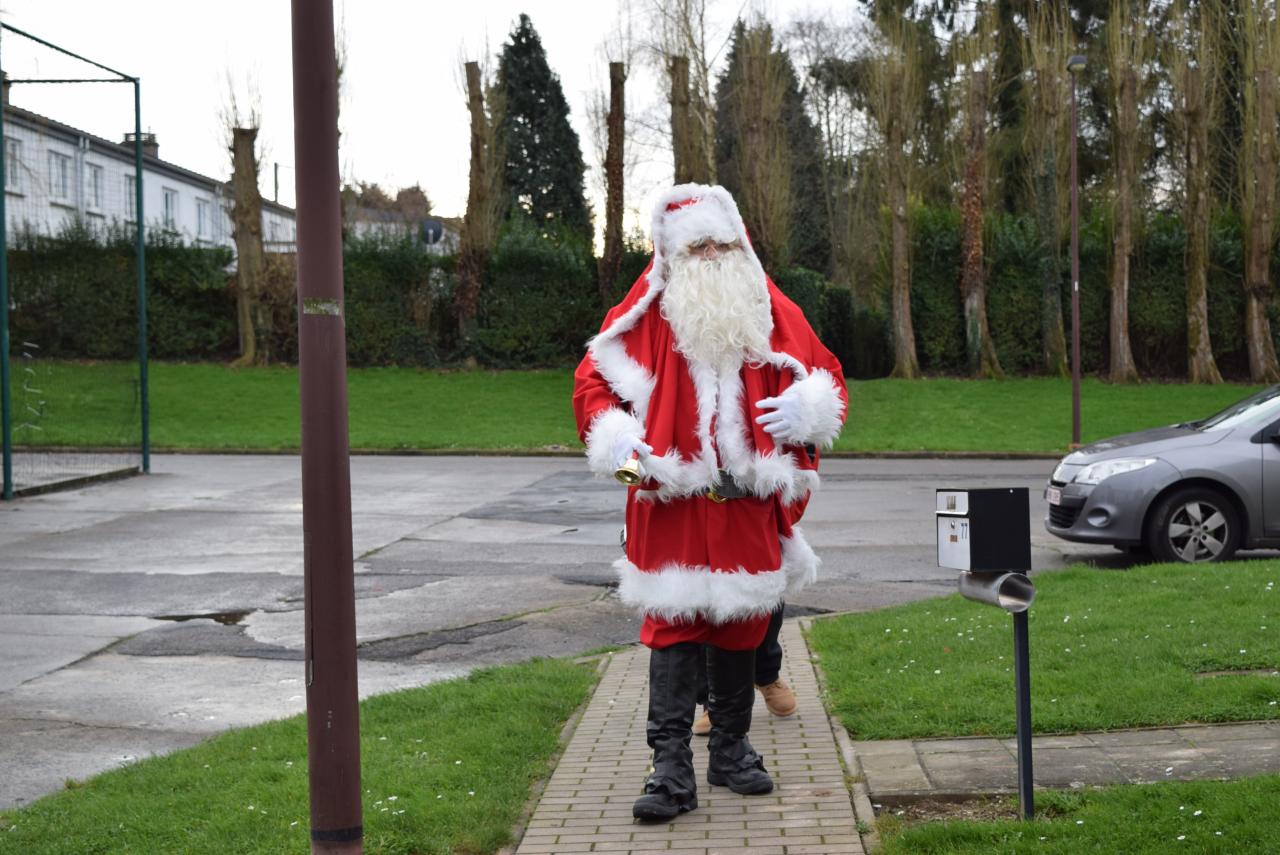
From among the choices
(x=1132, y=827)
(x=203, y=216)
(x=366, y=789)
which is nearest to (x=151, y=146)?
(x=203, y=216)

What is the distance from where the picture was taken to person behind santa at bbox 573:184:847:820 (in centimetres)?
475

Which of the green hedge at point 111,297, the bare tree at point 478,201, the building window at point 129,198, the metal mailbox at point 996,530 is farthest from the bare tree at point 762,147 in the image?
the metal mailbox at point 996,530

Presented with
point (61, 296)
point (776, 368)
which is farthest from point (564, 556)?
point (61, 296)

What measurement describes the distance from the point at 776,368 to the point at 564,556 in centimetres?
709

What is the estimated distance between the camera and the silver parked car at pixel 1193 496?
33.9 ft

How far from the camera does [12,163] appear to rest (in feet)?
54.9

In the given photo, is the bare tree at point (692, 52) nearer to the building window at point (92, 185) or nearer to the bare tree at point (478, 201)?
the bare tree at point (478, 201)

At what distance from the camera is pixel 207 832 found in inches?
Answer: 178

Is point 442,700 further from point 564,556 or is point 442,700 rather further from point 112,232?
point 112,232

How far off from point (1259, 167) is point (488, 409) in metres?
18.8

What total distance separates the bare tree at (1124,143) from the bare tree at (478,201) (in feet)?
48.8

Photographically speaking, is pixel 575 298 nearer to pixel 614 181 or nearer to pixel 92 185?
pixel 614 181

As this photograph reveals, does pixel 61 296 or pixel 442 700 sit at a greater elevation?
pixel 61 296

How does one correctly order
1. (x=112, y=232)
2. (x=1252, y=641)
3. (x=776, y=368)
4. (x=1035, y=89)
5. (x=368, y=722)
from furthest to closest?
(x=1035, y=89) < (x=112, y=232) < (x=1252, y=641) < (x=368, y=722) < (x=776, y=368)
